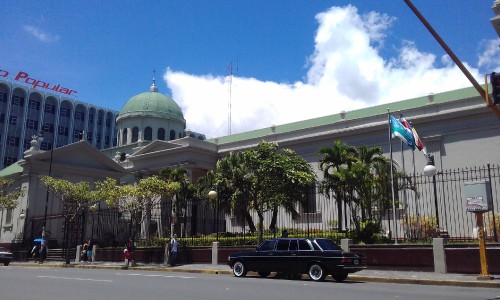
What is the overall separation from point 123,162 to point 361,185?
37.1 meters

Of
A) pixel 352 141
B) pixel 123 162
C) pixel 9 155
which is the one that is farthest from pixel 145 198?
pixel 9 155

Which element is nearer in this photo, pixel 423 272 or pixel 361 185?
pixel 423 272

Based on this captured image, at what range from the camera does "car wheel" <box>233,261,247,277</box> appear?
17.9 metres

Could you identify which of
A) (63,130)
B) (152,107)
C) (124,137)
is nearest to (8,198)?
(124,137)

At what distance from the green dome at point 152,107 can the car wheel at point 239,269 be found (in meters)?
44.9

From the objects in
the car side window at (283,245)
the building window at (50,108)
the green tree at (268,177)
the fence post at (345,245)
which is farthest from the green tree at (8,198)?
the building window at (50,108)

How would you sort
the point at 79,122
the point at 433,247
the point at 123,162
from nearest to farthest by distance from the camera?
1. the point at 433,247
2. the point at 123,162
3. the point at 79,122

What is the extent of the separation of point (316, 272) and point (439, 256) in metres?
5.15

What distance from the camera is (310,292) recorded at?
11.9 metres

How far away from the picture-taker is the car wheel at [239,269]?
58.6 feet

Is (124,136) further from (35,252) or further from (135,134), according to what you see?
(35,252)

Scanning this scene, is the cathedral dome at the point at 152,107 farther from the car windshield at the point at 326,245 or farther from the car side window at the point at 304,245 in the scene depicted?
the car windshield at the point at 326,245

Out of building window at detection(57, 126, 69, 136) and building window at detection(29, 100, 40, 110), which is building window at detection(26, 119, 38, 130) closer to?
building window at detection(29, 100, 40, 110)

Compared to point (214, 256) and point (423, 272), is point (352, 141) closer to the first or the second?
point (214, 256)
